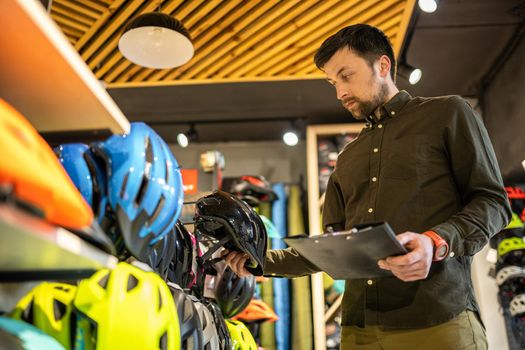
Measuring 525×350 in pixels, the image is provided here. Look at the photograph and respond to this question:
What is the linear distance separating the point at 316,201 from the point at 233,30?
166 centimetres

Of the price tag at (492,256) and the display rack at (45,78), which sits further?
the price tag at (492,256)

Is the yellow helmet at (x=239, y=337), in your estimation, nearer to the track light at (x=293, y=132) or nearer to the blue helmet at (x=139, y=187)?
the blue helmet at (x=139, y=187)

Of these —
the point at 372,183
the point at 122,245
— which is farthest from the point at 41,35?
the point at 372,183

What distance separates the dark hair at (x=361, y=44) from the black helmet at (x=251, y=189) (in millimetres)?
2632

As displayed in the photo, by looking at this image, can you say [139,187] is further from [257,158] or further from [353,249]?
[257,158]

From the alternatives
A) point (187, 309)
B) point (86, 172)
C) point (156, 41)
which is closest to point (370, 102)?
point (187, 309)

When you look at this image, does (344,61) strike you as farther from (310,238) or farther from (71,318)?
(71,318)

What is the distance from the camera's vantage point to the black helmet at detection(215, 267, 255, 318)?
2238mm

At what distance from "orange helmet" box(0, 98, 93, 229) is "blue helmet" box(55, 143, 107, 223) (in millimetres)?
307

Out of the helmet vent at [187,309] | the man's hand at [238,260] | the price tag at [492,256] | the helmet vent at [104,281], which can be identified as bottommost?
the helmet vent at [187,309]

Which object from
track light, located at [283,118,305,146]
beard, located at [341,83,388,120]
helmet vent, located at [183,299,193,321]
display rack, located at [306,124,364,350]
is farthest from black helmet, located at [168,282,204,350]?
track light, located at [283,118,305,146]

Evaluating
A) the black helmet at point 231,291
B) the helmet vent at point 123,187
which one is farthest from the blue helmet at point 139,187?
the black helmet at point 231,291

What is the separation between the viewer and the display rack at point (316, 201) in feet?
14.0

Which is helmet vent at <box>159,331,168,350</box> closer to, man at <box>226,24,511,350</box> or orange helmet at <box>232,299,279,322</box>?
man at <box>226,24,511,350</box>
